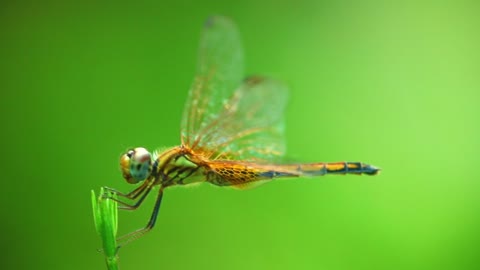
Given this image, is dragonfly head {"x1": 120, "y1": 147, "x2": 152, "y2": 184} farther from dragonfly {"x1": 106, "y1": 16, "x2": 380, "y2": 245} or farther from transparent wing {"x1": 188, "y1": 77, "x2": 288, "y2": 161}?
transparent wing {"x1": 188, "y1": 77, "x2": 288, "y2": 161}

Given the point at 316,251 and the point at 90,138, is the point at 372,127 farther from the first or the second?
the point at 90,138

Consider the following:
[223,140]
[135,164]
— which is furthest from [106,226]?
[223,140]

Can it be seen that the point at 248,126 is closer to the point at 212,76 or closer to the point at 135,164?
the point at 212,76

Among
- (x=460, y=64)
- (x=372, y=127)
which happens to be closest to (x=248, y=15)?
(x=372, y=127)

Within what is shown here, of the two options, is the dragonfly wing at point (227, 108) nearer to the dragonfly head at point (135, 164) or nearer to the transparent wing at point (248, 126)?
the transparent wing at point (248, 126)

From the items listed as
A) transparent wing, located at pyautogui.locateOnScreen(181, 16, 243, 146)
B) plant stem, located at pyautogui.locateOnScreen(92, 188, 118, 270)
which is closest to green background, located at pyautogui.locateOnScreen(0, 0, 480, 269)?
transparent wing, located at pyautogui.locateOnScreen(181, 16, 243, 146)
